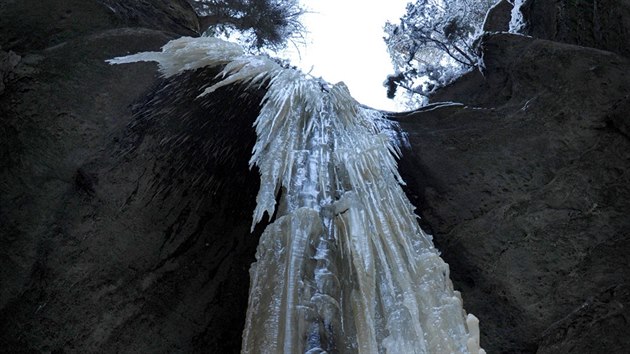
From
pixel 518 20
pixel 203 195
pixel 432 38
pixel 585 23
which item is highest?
pixel 432 38

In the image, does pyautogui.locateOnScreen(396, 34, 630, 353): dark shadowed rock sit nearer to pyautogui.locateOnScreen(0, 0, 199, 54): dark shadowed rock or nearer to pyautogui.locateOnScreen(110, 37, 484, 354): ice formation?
pyautogui.locateOnScreen(110, 37, 484, 354): ice formation

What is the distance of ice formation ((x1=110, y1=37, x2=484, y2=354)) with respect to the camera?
6.33 ft

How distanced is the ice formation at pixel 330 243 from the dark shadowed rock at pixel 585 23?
188cm

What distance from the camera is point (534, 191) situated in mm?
3137

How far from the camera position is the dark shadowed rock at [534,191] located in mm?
2828


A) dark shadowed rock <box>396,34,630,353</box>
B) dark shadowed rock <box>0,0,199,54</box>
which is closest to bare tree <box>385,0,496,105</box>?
dark shadowed rock <box>396,34,630,353</box>

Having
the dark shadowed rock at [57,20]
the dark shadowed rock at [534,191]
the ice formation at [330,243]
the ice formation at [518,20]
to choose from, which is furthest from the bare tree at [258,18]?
the dark shadowed rock at [534,191]

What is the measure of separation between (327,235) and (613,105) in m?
2.16

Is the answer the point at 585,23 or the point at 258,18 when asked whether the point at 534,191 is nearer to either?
the point at 585,23

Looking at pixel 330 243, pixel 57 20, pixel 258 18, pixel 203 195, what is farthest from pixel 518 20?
pixel 258 18

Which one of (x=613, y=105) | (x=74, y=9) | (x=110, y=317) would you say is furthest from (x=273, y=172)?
(x=613, y=105)

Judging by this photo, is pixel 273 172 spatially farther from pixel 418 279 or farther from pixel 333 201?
pixel 418 279

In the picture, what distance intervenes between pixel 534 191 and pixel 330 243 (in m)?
1.51

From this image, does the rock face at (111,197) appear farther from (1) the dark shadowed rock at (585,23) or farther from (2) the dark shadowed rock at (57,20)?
(1) the dark shadowed rock at (585,23)
